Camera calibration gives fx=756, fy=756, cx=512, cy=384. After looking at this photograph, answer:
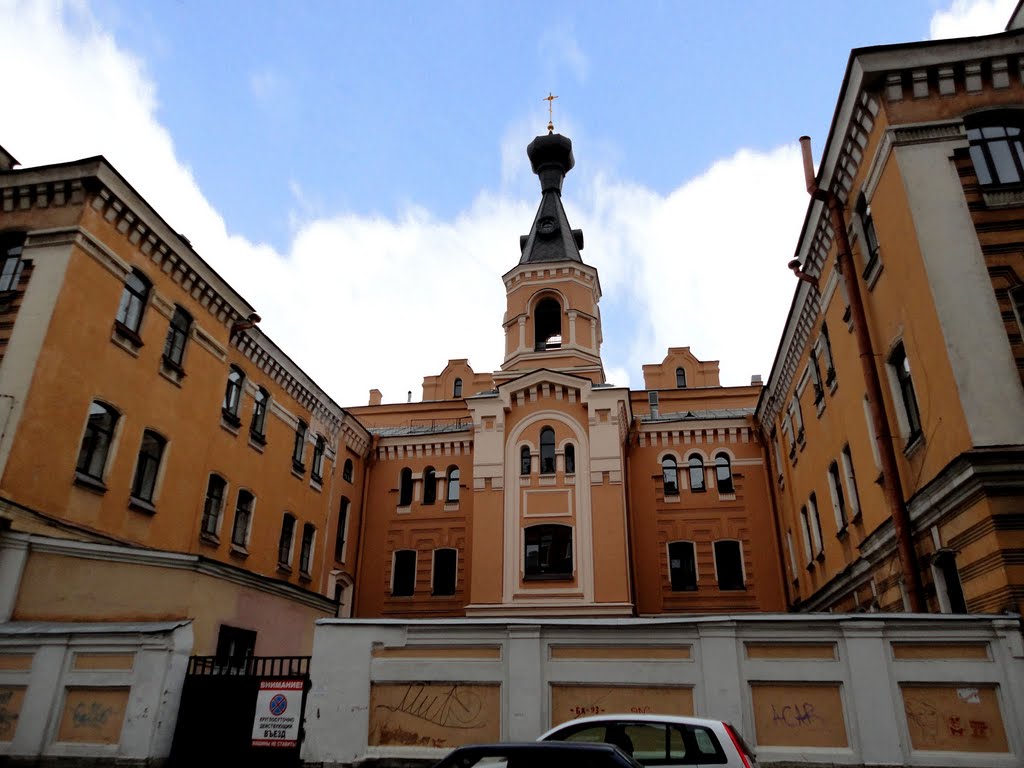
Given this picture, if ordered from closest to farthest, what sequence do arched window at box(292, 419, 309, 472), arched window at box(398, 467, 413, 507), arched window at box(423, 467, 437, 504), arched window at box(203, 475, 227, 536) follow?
arched window at box(203, 475, 227, 536) < arched window at box(292, 419, 309, 472) < arched window at box(423, 467, 437, 504) < arched window at box(398, 467, 413, 507)

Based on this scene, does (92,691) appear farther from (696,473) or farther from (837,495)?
(696,473)

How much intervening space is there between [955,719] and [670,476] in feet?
63.8

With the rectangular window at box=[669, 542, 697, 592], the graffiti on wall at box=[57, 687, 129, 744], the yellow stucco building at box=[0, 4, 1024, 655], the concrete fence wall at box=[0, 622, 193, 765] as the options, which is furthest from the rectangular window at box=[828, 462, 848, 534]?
the graffiti on wall at box=[57, 687, 129, 744]

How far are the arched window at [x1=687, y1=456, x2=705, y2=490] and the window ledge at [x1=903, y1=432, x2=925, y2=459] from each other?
1537cm

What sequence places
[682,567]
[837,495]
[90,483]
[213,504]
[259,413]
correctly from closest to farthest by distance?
[90,483] < [837,495] < [213,504] < [259,413] < [682,567]

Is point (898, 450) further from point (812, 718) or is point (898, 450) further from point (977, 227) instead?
point (812, 718)

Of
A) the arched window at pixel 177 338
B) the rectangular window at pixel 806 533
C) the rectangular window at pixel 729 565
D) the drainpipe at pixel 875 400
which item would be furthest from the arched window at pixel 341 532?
the drainpipe at pixel 875 400

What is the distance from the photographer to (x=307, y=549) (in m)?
25.7

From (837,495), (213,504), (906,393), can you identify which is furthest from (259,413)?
(906,393)

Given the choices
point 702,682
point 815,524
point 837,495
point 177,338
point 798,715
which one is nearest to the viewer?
point 798,715

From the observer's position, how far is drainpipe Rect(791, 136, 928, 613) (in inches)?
515

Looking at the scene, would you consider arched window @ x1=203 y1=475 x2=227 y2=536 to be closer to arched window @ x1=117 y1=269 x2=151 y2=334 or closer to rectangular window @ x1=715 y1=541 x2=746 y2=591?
arched window @ x1=117 y1=269 x2=151 y2=334

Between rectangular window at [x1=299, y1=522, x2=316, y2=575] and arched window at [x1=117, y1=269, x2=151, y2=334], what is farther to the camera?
rectangular window at [x1=299, y1=522, x2=316, y2=575]

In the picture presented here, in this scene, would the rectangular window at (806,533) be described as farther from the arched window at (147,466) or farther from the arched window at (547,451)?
the arched window at (147,466)
